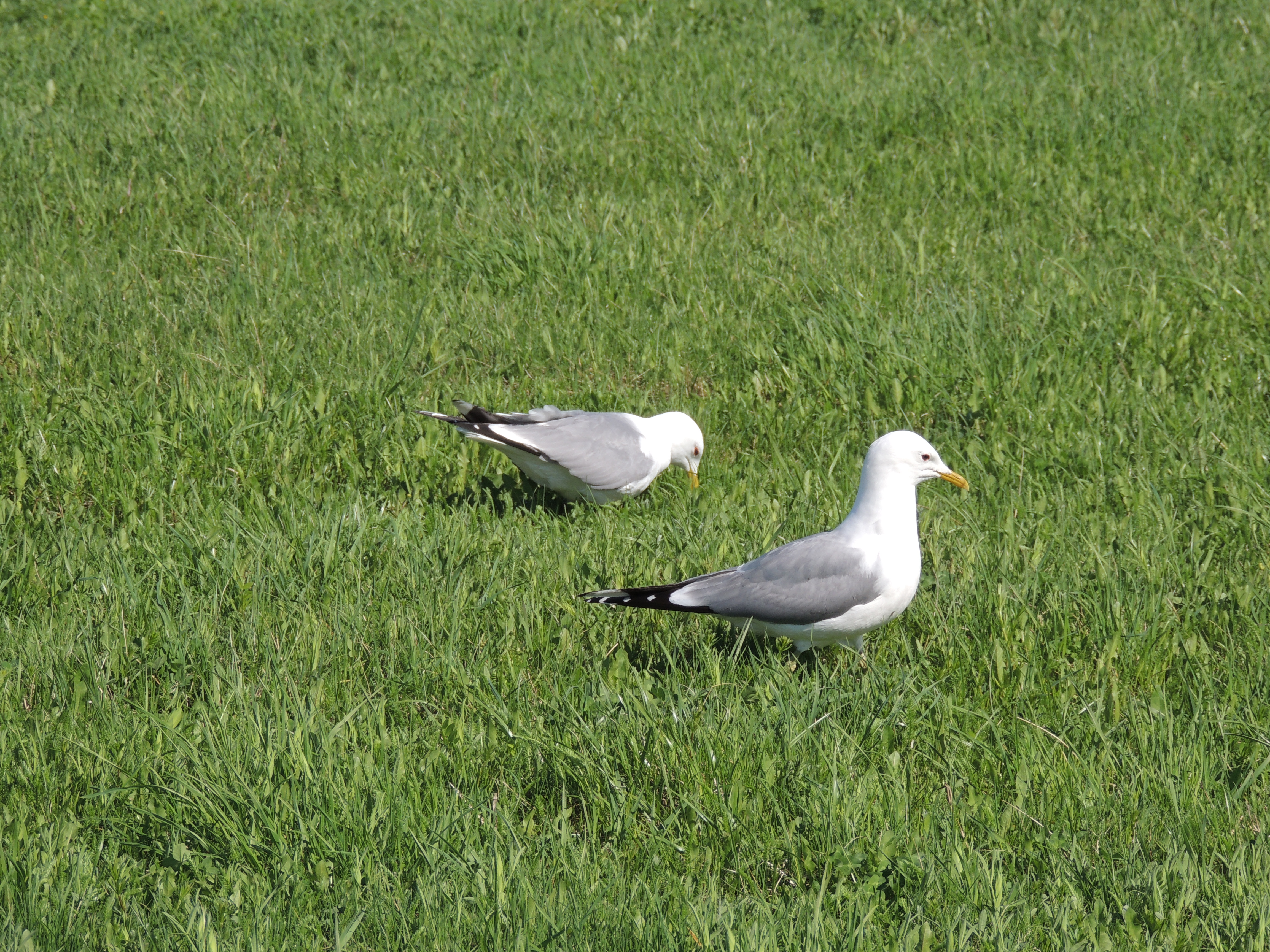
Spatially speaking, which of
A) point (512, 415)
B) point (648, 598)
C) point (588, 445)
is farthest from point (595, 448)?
point (648, 598)

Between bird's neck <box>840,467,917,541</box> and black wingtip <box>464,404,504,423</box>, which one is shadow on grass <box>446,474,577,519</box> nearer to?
black wingtip <box>464,404,504,423</box>

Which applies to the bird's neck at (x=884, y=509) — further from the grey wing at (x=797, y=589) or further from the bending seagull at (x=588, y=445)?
the bending seagull at (x=588, y=445)

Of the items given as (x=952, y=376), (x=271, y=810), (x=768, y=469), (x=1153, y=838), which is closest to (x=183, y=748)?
(x=271, y=810)

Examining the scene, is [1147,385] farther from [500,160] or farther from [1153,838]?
[500,160]

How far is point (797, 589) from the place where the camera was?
131 inches

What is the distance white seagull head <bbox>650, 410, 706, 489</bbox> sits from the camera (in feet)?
15.6

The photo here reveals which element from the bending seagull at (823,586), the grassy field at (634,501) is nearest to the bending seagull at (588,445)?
the grassy field at (634,501)

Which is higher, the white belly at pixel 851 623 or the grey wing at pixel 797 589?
the grey wing at pixel 797 589

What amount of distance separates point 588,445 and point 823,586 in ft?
4.83

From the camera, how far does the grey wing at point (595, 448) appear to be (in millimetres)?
4508

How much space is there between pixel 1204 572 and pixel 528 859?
2444mm

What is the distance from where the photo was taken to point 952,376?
510cm

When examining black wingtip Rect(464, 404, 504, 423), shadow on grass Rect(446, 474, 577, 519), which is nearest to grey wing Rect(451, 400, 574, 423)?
black wingtip Rect(464, 404, 504, 423)

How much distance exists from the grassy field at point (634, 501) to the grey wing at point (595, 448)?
19 centimetres
